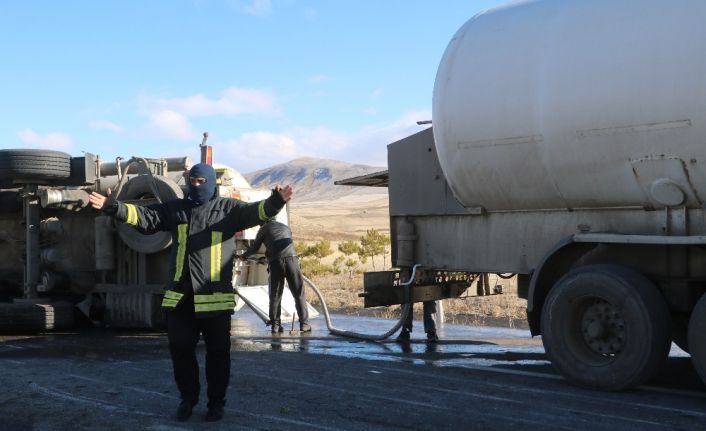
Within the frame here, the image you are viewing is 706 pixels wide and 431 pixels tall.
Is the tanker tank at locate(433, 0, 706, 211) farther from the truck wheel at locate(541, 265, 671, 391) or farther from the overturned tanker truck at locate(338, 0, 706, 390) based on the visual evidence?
the truck wheel at locate(541, 265, 671, 391)

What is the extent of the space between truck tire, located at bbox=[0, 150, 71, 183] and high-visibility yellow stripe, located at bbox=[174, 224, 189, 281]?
5949 millimetres

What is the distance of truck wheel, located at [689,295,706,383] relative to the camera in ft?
19.9

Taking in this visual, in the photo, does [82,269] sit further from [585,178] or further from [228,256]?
[585,178]

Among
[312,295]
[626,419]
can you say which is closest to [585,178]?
[626,419]

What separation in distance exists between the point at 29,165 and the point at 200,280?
20.4ft

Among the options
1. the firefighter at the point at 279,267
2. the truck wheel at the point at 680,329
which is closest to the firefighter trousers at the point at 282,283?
the firefighter at the point at 279,267

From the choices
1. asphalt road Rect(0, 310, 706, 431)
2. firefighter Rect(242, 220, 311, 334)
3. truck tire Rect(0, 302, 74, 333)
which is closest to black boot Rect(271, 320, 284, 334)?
firefighter Rect(242, 220, 311, 334)

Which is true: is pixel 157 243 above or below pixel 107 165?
below

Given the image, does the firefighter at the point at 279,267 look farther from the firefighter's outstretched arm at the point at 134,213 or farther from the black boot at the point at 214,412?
the black boot at the point at 214,412

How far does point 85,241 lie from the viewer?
11664 mm

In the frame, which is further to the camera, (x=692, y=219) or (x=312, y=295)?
(x=312, y=295)

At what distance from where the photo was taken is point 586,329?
6859mm

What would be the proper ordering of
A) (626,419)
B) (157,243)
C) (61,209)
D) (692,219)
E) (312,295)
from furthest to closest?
(312,295) → (61,209) → (157,243) → (692,219) → (626,419)

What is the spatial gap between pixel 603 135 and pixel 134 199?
657cm
